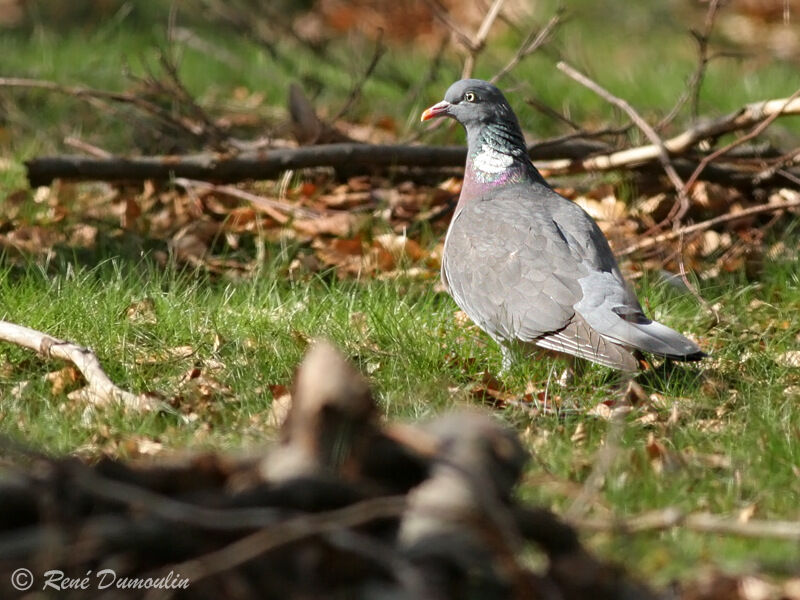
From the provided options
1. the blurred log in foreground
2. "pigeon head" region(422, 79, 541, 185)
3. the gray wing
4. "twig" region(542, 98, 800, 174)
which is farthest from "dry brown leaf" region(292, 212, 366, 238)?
the blurred log in foreground

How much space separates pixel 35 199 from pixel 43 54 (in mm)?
2220

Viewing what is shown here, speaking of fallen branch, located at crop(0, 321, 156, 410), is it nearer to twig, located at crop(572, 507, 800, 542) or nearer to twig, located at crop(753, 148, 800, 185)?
twig, located at crop(572, 507, 800, 542)

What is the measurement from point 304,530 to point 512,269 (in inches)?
88.0

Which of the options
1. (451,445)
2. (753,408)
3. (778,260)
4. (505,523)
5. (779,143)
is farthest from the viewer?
(779,143)

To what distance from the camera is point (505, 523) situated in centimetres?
197

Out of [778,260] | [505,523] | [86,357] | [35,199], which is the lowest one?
[35,199]

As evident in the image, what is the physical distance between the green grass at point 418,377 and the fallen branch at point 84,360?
0.07 meters

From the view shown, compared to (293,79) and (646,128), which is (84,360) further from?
(293,79)

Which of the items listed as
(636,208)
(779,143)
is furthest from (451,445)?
(779,143)

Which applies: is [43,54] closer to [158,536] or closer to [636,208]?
[636,208]

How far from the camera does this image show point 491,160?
4582mm

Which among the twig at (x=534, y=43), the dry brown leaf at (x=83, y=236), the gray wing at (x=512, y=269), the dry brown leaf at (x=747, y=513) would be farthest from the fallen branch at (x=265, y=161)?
the dry brown leaf at (x=747, y=513)

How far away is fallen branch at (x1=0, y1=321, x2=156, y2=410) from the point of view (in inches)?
127

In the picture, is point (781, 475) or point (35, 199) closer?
point (781, 475)
